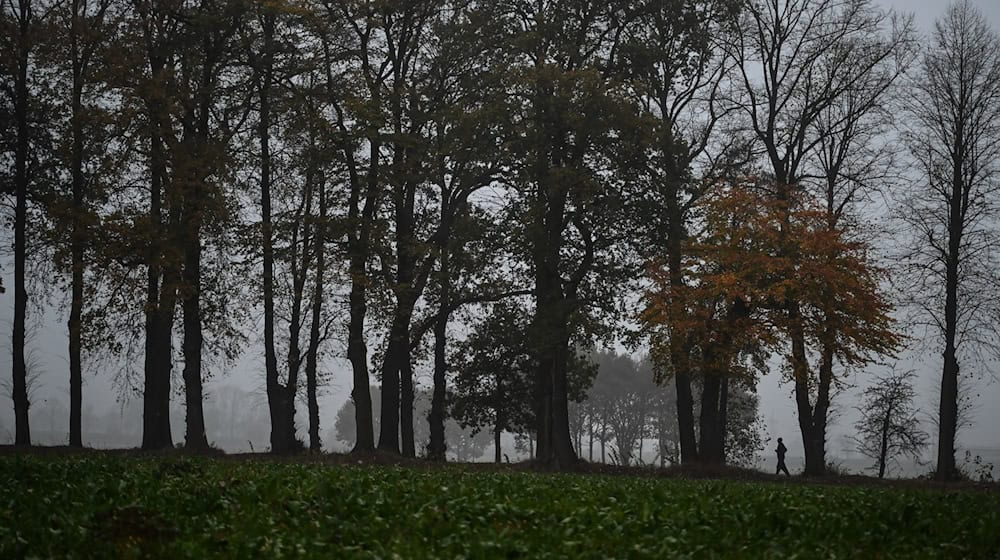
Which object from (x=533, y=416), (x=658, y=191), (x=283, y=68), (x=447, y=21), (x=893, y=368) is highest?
(x=447, y=21)

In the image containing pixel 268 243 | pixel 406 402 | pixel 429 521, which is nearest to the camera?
pixel 429 521

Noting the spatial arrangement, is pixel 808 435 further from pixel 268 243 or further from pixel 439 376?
pixel 268 243

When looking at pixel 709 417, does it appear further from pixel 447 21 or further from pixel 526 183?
pixel 447 21

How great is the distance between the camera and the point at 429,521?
32.0ft

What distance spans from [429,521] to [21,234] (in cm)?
2203

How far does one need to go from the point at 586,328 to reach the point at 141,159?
15.1 metres

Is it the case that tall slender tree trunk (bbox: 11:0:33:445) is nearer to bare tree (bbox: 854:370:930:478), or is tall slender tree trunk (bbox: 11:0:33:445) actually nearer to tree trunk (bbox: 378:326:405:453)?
tree trunk (bbox: 378:326:405:453)

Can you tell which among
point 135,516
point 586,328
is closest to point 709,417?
point 586,328

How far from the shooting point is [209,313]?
27.0 m

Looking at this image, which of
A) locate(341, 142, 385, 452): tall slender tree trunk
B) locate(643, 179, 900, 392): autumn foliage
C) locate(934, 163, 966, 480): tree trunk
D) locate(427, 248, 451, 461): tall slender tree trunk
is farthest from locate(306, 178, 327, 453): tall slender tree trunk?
locate(934, 163, 966, 480): tree trunk

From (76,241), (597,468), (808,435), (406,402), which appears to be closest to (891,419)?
(808,435)

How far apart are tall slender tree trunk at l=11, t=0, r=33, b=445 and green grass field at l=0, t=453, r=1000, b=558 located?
14027 mm

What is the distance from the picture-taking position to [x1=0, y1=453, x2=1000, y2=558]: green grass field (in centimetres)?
880

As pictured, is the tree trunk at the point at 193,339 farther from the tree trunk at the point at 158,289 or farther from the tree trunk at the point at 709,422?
the tree trunk at the point at 709,422
